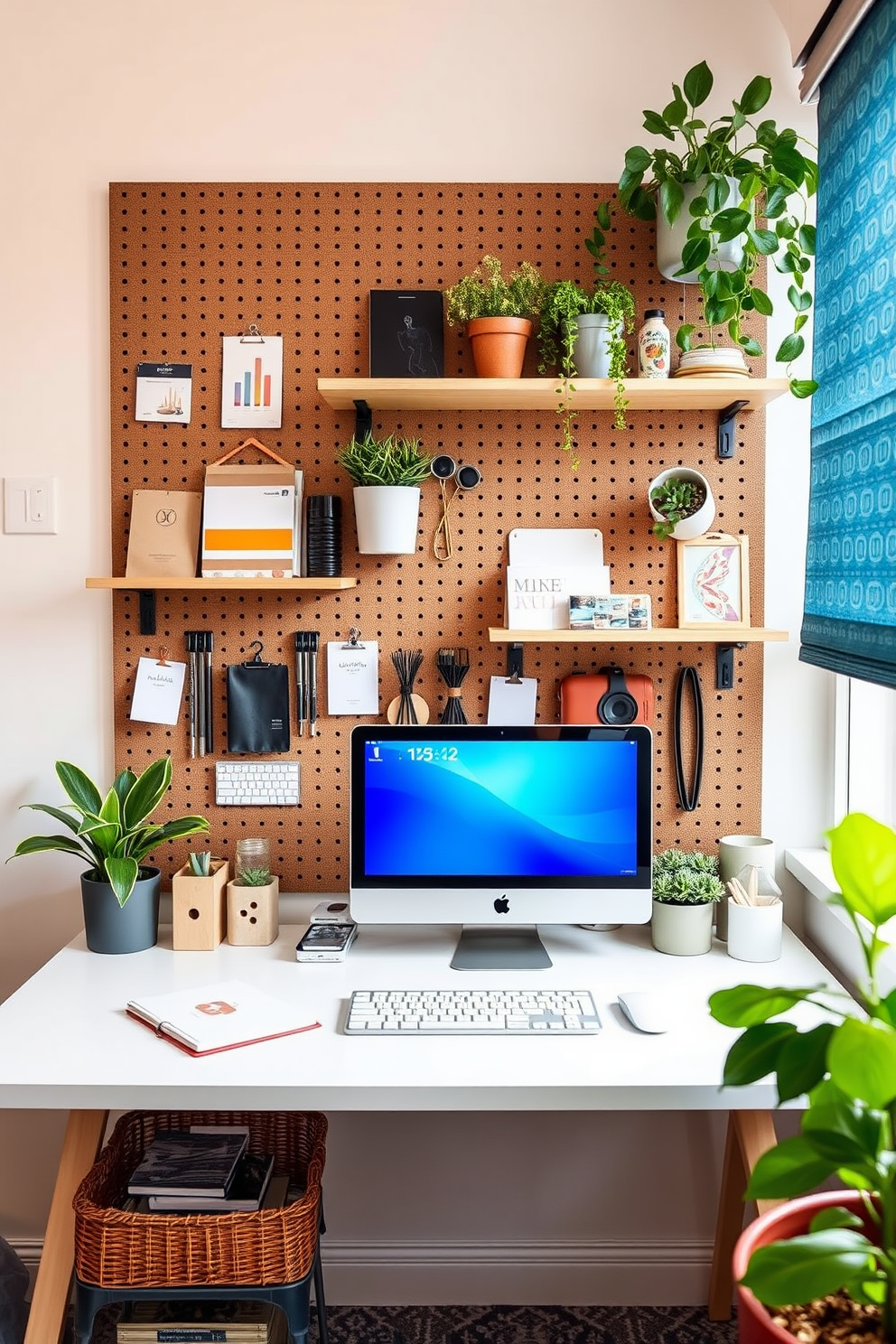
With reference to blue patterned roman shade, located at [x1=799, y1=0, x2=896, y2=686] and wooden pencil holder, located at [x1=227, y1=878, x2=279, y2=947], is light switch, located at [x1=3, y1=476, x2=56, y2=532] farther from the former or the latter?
blue patterned roman shade, located at [x1=799, y1=0, x2=896, y2=686]

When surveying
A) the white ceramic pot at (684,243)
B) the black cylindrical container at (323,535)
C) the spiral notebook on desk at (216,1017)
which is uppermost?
the white ceramic pot at (684,243)

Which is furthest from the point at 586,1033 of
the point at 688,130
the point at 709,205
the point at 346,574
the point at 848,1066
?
the point at 688,130

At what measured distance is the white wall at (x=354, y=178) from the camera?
1929 mm

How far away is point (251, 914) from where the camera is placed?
1.85 meters

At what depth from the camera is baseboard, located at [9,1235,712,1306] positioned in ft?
6.70

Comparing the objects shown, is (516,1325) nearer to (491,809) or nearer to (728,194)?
(491,809)

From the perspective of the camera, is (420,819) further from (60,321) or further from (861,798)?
(60,321)

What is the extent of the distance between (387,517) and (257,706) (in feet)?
1.51

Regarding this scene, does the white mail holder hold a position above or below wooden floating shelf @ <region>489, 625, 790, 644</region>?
above

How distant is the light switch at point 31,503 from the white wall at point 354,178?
19mm

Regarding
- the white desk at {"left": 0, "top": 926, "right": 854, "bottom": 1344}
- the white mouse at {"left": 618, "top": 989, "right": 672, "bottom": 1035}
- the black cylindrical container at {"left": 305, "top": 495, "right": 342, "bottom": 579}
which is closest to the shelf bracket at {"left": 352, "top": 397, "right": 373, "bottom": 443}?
the black cylindrical container at {"left": 305, "top": 495, "right": 342, "bottom": 579}

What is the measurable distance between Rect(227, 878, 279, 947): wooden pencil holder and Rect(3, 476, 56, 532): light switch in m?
0.79

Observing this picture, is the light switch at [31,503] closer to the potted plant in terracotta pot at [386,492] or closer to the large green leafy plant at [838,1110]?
the potted plant in terracotta pot at [386,492]

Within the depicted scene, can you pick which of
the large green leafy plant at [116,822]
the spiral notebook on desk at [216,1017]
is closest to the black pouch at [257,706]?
the large green leafy plant at [116,822]
